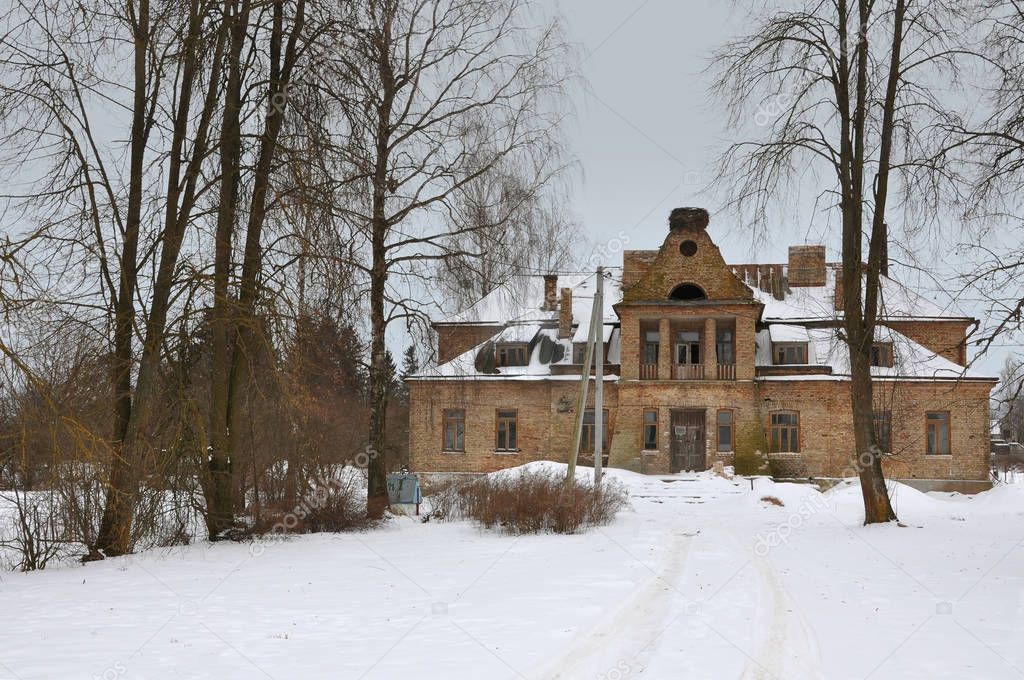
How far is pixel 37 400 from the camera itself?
31.5 feet

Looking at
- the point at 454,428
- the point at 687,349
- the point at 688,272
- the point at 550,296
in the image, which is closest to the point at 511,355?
the point at 454,428

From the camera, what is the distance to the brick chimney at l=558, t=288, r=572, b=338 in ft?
122

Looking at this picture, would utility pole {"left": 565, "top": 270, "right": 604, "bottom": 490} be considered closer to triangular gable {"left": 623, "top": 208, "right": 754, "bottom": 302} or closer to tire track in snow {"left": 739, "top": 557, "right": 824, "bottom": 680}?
tire track in snow {"left": 739, "top": 557, "right": 824, "bottom": 680}

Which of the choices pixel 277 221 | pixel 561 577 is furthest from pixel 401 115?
pixel 561 577

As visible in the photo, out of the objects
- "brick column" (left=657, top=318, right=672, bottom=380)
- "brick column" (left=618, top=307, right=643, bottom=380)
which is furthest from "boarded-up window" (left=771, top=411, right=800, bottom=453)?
"brick column" (left=618, top=307, right=643, bottom=380)

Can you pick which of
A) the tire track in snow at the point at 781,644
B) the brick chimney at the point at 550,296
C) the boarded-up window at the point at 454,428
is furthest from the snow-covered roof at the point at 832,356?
the tire track in snow at the point at 781,644

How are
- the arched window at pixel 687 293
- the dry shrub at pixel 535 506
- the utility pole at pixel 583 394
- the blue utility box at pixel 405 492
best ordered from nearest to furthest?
the dry shrub at pixel 535 506, the blue utility box at pixel 405 492, the utility pole at pixel 583 394, the arched window at pixel 687 293

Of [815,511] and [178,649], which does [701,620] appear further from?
[815,511]

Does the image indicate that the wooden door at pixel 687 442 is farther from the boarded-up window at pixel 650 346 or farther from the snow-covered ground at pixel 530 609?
the snow-covered ground at pixel 530 609

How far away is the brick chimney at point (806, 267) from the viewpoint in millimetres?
38375

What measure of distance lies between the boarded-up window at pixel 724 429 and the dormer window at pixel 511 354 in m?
8.12

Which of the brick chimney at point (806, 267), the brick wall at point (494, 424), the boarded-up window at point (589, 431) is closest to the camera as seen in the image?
the brick wall at point (494, 424)

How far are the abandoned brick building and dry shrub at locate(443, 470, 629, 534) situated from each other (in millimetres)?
14882

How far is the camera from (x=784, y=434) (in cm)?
3394
